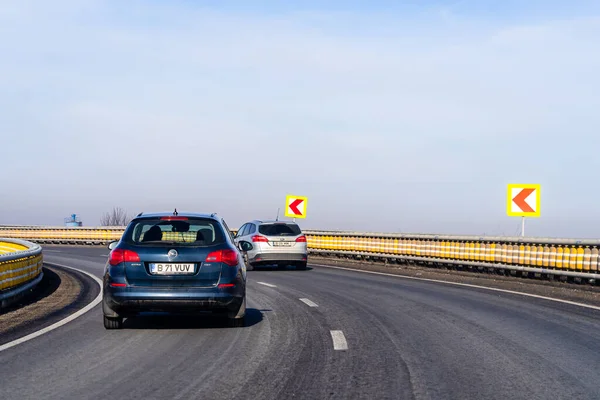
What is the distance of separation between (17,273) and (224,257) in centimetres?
671

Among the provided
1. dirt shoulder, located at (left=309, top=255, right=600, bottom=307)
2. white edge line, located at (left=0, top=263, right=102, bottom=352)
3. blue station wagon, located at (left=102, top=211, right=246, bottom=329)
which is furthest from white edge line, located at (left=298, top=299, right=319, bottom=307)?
dirt shoulder, located at (left=309, top=255, right=600, bottom=307)

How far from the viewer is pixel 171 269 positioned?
33.7ft

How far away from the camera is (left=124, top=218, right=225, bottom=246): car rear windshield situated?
34.7 ft

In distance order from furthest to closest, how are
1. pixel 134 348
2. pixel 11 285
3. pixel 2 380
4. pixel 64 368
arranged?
pixel 11 285
pixel 134 348
pixel 64 368
pixel 2 380

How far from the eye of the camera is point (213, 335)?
10.3m

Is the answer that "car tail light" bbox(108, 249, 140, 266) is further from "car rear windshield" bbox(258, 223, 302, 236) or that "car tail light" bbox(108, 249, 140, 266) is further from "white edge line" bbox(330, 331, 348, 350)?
"car rear windshield" bbox(258, 223, 302, 236)

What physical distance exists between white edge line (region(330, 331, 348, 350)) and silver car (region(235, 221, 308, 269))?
15128mm

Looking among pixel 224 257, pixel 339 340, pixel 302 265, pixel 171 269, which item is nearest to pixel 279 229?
pixel 302 265

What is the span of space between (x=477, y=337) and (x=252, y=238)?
1615cm

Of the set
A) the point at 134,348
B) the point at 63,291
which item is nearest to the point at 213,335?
the point at 134,348

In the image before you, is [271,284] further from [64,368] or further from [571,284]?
[64,368]

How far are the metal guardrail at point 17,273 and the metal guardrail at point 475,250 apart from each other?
42.3 feet

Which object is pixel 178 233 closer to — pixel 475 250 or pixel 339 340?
pixel 339 340

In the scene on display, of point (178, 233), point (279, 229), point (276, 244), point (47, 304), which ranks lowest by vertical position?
point (47, 304)
